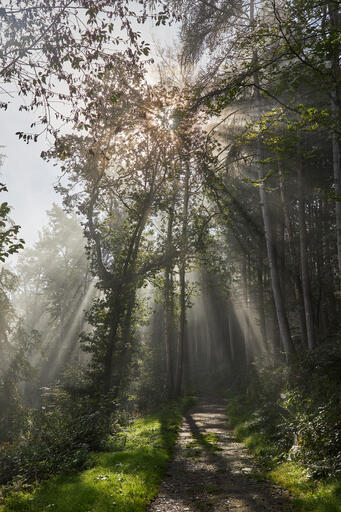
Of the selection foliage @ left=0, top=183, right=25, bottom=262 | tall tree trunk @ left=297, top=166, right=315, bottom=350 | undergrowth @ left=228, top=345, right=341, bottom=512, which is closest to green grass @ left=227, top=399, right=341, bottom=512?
undergrowth @ left=228, top=345, right=341, bottom=512

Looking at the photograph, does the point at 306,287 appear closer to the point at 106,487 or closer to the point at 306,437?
the point at 306,437

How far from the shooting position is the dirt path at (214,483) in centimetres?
565

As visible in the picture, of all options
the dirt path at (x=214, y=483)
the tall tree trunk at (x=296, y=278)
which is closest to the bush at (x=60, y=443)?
the dirt path at (x=214, y=483)

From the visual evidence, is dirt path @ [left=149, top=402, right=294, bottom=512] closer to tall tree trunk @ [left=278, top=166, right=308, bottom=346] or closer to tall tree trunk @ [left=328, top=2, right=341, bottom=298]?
tall tree trunk @ [left=328, top=2, right=341, bottom=298]

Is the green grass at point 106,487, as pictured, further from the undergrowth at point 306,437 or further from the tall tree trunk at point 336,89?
the tall tree trunk at point 336,89

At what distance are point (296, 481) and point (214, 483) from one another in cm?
162

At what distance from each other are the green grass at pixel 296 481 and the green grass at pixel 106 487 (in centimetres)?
219

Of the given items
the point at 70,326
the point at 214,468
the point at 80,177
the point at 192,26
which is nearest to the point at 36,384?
the point at 70,326

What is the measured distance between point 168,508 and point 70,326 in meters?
32.3

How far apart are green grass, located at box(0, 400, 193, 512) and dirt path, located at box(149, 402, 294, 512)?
1.00ft

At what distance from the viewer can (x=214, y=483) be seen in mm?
6855

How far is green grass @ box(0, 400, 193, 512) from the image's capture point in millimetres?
5320

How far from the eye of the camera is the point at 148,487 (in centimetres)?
633

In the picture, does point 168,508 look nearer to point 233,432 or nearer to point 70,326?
point 233,432
